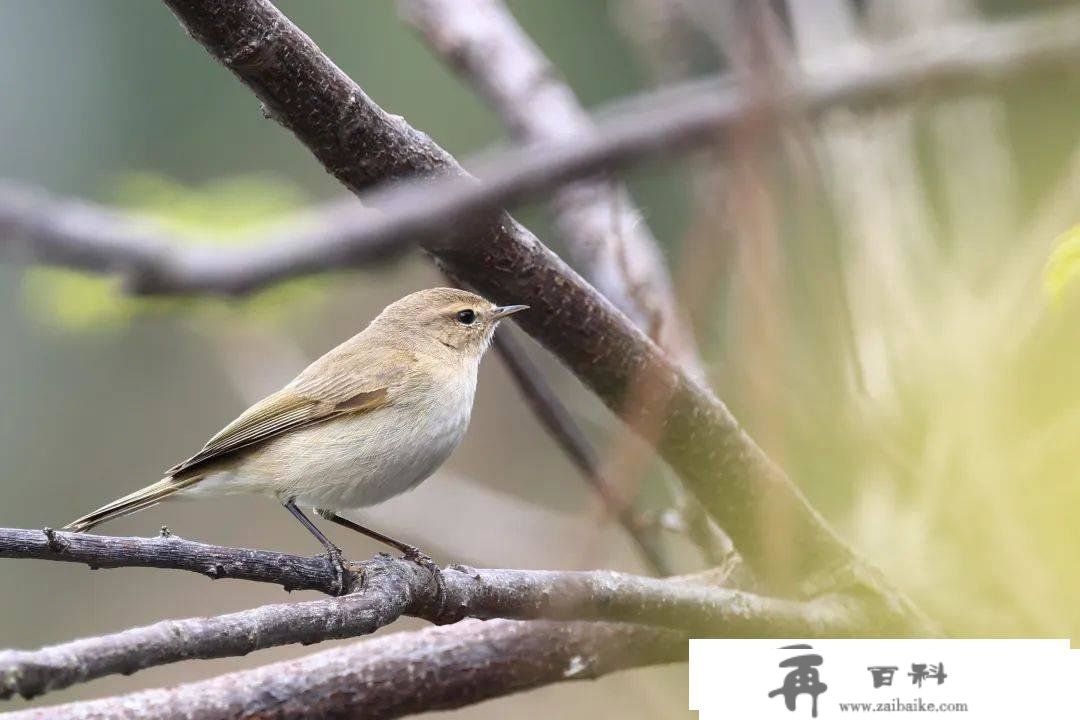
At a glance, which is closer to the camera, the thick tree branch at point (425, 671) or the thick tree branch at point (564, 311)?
the thick tree branch at point (564, 311)

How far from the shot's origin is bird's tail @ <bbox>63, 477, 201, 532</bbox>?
257 centimetres

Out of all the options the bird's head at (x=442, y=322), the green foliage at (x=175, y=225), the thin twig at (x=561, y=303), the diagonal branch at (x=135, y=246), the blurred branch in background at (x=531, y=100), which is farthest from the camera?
the blurred branch in background at (x=531, y=100)

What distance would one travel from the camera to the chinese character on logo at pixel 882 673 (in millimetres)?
2256

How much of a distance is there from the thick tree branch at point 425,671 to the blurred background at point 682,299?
0.57 feet

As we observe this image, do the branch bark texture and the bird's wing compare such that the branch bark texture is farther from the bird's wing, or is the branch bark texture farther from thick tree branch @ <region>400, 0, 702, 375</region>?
thick tree branch @ <region>400, 0, 702, 375</region>

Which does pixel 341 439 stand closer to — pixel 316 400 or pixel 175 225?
pixel 316 400

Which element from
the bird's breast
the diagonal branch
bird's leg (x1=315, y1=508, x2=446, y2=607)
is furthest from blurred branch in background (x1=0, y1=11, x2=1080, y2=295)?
the bird's breast

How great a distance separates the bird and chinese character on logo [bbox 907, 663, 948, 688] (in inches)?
46.9

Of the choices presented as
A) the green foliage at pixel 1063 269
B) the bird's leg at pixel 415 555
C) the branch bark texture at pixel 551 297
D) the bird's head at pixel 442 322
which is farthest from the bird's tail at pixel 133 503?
the green foliage at pixel 1063 269

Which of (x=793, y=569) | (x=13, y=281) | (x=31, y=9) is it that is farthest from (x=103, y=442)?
(x=793, y=569)

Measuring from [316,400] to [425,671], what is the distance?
880 mm

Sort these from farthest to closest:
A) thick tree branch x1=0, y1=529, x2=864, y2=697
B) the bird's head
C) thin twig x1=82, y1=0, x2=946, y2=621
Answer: the bird's head → thin twig x1=82, y1=0, x2=946, y2=621 → thick tree branch x1=0, y1=529, x2=864, y2=697

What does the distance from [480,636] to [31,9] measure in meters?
7.39

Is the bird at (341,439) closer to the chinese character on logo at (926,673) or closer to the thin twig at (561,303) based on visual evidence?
the thin twig at (561,303)
